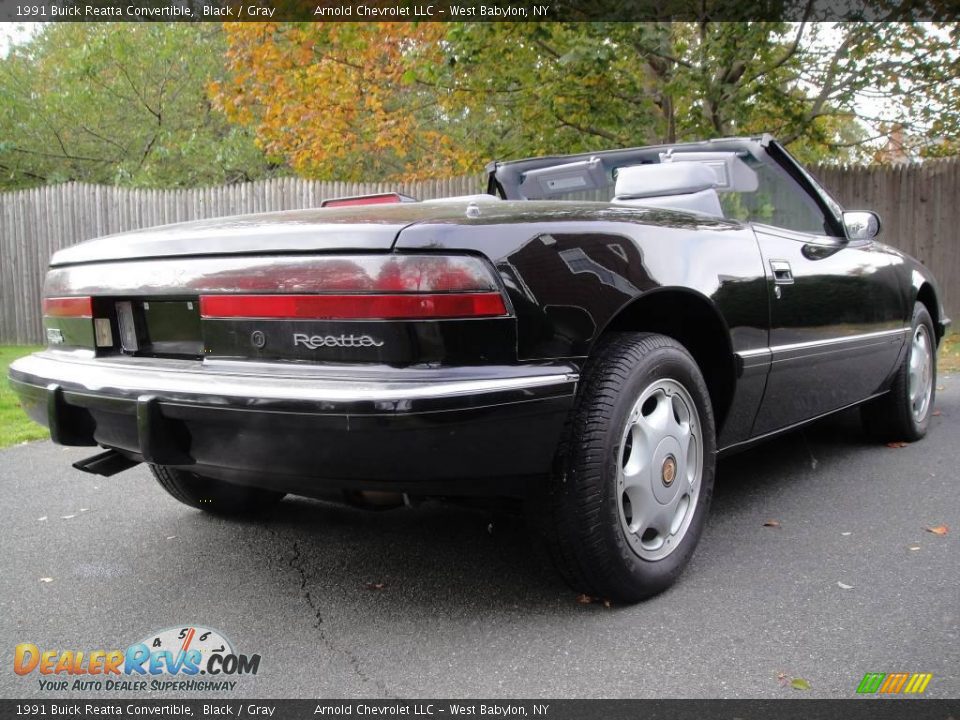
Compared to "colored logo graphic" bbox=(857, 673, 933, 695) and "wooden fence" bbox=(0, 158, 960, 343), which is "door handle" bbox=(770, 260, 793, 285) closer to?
"colored logo graphic" bbox=(857, 673, 933, 695)

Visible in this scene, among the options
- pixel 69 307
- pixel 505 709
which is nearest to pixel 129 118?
pixel 69 307

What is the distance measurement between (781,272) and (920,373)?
6.57 ft

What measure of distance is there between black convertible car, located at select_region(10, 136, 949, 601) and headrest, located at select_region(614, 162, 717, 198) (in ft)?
1.07

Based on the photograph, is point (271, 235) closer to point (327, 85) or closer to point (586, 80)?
point (586, 80)

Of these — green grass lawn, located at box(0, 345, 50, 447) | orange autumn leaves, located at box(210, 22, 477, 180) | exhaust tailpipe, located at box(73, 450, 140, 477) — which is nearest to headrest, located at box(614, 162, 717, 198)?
exhaust tailpipe, located at box(73, 450, 140, 477)

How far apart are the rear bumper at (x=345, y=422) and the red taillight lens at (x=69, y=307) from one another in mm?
379

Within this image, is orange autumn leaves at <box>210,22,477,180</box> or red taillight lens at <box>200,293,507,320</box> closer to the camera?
red taillight lens at <box>200,293,507,320</box>

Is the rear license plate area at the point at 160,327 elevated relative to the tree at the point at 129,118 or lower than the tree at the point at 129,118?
lower

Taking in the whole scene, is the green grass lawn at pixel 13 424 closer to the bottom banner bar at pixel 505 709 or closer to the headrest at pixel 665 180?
the bottom banner bar at pixel 505 709

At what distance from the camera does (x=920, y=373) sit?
4.62m

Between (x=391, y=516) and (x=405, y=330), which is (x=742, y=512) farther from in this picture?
(x=405, y=330)

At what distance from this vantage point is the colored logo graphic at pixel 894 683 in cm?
193

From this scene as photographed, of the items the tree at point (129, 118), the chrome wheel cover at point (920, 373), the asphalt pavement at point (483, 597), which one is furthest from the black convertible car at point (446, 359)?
the tree at point (129, 118)

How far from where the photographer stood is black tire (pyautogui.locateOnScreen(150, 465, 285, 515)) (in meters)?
3.18
